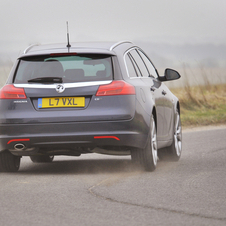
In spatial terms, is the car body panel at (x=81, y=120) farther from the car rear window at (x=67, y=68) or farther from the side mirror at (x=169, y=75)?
the side mirror at (x=169, y=75)

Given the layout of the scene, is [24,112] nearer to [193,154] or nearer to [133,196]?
[133,196]

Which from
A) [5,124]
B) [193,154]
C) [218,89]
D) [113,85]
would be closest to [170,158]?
[193,154]

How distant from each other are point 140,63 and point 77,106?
1.68 metres

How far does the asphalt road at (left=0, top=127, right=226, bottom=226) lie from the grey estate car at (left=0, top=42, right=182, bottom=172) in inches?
15.4

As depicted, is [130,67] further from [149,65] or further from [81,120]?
[149,65]

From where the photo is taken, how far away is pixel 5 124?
682 cm

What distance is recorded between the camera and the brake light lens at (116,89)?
668 cm

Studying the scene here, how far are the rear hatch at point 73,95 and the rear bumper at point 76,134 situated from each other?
74mm

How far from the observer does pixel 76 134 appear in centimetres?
666

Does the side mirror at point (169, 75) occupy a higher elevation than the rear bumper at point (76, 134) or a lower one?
higher

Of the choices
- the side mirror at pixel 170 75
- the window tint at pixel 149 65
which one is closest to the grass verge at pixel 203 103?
the window tint at pixel 149 65

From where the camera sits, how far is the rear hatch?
21.8ft

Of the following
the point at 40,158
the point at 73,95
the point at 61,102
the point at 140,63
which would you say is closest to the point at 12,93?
the point at 61,102

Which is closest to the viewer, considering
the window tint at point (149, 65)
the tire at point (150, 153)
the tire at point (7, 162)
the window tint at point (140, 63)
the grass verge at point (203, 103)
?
the tire at point (150, 153)
